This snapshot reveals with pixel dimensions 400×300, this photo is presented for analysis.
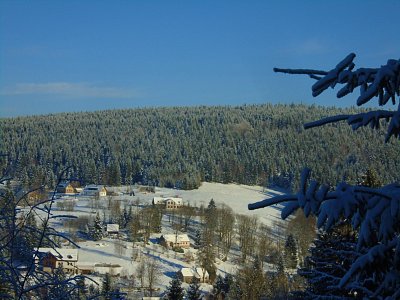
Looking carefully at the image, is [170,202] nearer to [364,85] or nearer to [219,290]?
[219,290]

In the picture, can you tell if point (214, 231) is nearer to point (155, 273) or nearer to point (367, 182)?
point (155, 273)

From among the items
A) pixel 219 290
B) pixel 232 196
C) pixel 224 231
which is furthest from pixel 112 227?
pixel 232 196

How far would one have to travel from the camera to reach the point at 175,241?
144ft

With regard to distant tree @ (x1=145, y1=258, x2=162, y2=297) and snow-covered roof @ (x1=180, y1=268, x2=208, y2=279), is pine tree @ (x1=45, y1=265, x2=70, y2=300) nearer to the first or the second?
distant tree @ (x1=145, y1=258, x2=162, y2=297)

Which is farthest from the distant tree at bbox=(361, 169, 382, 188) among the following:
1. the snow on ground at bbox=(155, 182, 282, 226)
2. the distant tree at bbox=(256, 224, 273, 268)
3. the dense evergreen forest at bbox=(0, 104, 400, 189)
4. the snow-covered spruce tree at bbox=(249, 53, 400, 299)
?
the dense evergreen forest at bbox=(0, 104, 400, 189)

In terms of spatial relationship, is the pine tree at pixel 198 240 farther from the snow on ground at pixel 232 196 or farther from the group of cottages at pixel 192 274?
the snow on ground at pixel 232 196

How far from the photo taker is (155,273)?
108 feet

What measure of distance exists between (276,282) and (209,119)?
108 m

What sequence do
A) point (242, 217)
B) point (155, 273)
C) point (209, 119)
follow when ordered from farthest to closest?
point (209, 119) < point (242, 217) < point (155, 273)

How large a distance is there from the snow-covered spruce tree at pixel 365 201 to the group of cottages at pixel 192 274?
32.0 meters

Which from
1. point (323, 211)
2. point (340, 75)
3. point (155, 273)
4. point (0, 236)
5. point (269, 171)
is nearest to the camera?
point (323, 211)

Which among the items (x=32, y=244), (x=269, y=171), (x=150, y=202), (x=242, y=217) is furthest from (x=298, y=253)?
(x=269, y=171)

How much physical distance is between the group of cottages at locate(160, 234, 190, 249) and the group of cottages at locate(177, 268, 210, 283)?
6913 millimetres

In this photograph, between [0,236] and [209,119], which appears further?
[209,119]
